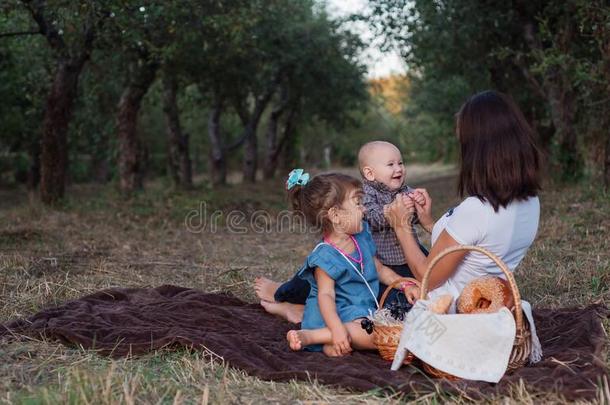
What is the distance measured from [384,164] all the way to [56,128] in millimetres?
8546

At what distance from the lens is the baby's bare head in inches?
185

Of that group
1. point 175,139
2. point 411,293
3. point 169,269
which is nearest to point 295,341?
point 411,293

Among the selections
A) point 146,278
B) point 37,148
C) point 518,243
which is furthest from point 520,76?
point 37,148

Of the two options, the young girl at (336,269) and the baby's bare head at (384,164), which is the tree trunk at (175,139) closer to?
the baby's bare head at (384,164)

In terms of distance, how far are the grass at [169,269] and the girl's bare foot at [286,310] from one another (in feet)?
2.82

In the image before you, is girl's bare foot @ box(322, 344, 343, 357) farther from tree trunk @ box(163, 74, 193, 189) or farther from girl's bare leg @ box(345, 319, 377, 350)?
tree trunk @ box(163, 74, 193, 189)

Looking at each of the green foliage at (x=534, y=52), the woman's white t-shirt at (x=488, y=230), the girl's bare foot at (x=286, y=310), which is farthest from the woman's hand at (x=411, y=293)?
the green foliage at (x=534, y=52)

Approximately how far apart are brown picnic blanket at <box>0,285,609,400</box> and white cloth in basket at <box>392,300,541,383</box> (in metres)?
0.07

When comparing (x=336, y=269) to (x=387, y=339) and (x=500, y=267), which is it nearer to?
(x=387, y=339)

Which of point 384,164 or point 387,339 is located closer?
point 387,339

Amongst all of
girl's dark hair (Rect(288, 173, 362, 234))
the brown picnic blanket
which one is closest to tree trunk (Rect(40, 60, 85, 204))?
the brown picnic blanket

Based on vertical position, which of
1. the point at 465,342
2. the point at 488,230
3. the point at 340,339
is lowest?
the point at 340,339

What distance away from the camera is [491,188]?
3775 millimetres

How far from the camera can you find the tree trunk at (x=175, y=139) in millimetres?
16438
